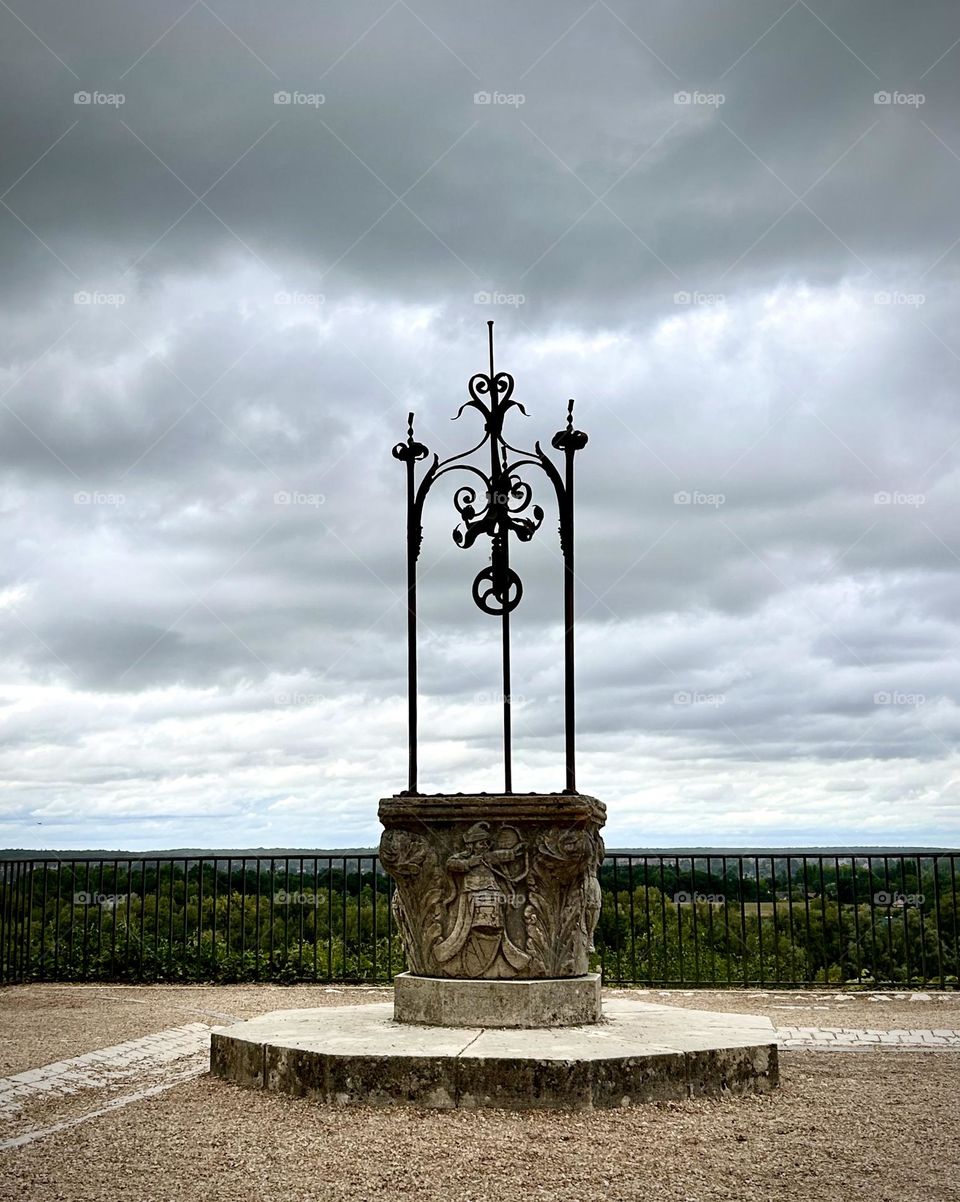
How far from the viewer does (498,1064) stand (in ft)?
18.3

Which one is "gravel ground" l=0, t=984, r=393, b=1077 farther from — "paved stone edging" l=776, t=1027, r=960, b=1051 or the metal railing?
"paved stone edging" l=776, t=1027, r=960, b=1051

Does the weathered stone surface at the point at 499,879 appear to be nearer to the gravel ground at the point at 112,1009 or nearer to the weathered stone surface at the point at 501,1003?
the weathered stone surface at the point at 501,1003

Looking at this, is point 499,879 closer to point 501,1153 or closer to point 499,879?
point 499,879

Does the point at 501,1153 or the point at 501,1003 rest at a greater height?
the point at 501,1003

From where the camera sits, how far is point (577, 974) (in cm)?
682

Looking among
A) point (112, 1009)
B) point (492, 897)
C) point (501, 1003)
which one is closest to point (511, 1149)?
point (501, 1003)

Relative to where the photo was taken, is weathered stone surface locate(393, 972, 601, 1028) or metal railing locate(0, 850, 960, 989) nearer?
weathered stone surface locate(393, 972, 601, 1028)

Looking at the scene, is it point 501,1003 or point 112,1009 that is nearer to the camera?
point 501,1003

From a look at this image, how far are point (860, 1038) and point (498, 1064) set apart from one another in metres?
4.02

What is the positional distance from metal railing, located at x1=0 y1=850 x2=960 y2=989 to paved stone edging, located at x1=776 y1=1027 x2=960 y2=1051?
257 cm

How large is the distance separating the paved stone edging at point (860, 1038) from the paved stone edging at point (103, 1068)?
412cm

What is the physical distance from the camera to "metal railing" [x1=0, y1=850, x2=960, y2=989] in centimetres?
1171

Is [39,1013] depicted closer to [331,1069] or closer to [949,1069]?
[331,1069]

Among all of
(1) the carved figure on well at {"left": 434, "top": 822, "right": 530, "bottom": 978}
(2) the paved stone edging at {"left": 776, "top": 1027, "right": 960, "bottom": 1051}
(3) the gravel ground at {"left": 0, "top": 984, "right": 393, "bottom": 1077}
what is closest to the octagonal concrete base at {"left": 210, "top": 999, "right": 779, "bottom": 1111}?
(1) the carved figure on well at {"left": 434, "top": 822, "right": 530, "bottom": 978}
